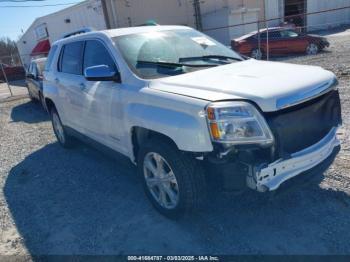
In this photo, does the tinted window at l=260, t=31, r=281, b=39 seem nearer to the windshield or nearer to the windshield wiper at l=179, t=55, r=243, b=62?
the windshield

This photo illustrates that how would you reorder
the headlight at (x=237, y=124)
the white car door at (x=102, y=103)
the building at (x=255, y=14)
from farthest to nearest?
the building at (x=255, y=14), the white car door at (x=102, y=103), the headlight at (x=237, y=124)

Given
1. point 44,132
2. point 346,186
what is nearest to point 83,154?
point 44,132

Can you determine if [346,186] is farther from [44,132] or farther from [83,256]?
[44,132]

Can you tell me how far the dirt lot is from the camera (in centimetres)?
286

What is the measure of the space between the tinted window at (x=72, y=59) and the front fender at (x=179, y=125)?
6.12ft

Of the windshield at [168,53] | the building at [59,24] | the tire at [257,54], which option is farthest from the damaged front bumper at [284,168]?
the building at [59,24]

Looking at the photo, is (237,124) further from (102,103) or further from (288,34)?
(288,34)

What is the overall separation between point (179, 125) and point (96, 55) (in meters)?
1.91

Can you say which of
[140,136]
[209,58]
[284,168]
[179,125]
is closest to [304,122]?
[284,168]

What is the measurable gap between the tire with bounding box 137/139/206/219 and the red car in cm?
1369

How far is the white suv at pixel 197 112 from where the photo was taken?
8.30ft

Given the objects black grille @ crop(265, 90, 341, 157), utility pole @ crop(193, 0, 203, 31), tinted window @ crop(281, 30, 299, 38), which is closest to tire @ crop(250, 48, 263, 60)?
tinted window @ crop(281, 30, 299, 38)

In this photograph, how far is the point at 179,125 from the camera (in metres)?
2.69

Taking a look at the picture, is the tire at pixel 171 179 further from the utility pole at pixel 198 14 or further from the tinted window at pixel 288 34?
the utility pole at pixel 198 14
